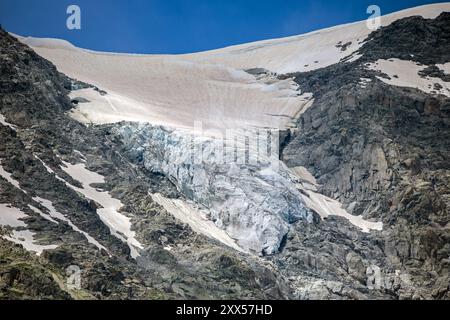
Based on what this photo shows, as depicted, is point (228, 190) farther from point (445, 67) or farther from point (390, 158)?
point (445, 67)

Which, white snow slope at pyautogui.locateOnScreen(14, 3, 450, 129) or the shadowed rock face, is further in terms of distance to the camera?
white snow slope at pyautogui.locateOnScreen(14, 3, 450, 129)

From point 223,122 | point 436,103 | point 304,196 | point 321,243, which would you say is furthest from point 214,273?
point 436,103

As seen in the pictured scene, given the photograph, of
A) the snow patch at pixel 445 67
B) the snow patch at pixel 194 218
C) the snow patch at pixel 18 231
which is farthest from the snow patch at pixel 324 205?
the snow patch at pixel 18 231

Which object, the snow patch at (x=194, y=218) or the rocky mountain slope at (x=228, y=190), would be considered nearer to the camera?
the rocky mountain slope at (x=228, y=190)

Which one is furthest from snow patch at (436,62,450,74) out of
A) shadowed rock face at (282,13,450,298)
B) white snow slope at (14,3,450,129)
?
white snow slope at (14,3,450,129)

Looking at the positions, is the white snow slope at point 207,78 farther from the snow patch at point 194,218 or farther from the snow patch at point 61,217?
the snow patch at point 61,217

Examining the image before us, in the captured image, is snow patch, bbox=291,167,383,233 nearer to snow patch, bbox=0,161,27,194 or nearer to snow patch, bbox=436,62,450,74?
snow patch, bbox=0,161,27,194

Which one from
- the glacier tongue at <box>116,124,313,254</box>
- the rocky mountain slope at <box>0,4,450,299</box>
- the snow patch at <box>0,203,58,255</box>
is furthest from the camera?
the glacier tongue at <box>116,124,313,254</box>
